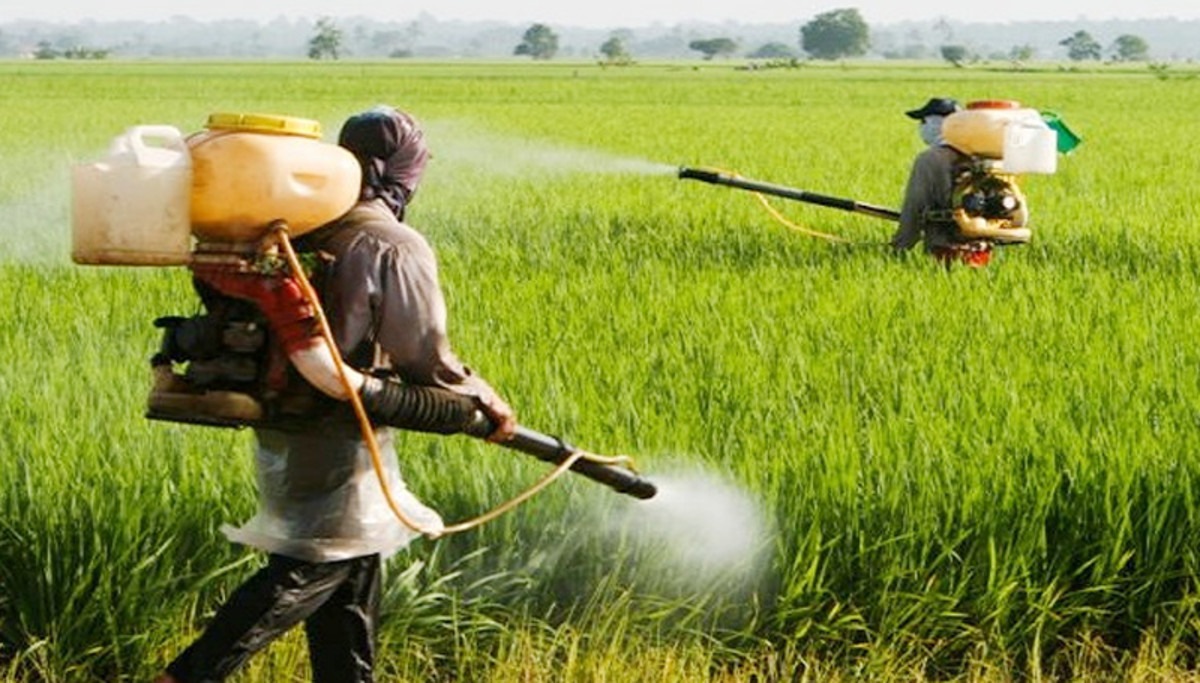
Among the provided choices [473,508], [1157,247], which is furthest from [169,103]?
[473,508]

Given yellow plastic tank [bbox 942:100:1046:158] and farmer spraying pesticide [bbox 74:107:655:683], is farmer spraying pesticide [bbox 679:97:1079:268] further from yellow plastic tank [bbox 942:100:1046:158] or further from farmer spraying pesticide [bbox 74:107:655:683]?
farmer spraying pesticide [bbox 74:107:655:683]

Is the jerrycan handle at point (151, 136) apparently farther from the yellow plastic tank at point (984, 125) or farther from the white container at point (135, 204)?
the yellow plastic tank at point (984, 125)

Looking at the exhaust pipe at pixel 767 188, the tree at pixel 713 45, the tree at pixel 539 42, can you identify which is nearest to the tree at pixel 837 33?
the tree at pixel 713 45

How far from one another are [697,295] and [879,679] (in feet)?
11.9

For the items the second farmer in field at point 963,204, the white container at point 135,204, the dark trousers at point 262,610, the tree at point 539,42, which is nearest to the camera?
the white container at point 135,204

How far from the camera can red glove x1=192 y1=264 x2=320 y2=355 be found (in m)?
2.63

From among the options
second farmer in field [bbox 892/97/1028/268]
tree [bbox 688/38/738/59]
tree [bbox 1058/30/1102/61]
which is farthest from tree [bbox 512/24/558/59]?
second farmer in field [bbox 892/97/1028/268]

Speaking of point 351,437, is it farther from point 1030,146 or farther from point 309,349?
point 1030,146

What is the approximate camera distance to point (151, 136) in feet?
8.54

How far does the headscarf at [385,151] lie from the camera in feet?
9.45

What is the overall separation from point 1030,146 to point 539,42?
582ft

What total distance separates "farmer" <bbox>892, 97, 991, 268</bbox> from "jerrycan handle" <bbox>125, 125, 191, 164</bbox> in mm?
5326

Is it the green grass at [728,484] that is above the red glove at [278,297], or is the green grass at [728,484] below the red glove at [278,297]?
below

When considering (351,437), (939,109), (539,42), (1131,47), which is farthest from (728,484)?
(1131,47)
